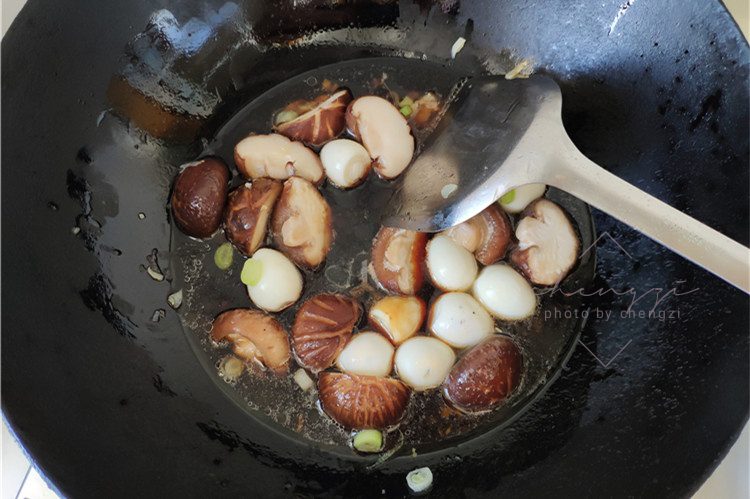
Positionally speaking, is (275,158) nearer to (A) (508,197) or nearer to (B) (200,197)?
(B) (200,197)

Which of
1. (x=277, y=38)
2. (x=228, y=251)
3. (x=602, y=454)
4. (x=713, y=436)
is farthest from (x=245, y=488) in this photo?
(x=277, y=38)

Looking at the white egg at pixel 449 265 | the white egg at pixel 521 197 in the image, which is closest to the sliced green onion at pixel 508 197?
the white egg at pixel 521 197

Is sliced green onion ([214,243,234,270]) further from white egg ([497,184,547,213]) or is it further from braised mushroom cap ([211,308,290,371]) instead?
white egg ([497,184,547,213])

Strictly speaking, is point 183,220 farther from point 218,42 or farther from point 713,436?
point 713,436

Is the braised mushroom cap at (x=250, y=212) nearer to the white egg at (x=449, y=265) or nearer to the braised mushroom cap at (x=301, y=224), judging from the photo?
the braised mushroom cap at (x=301, y=224)

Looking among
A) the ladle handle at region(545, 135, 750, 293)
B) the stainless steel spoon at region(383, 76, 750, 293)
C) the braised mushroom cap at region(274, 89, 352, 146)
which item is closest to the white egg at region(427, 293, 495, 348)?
the stainless steel spoon at region(383, 76, 750, 293)

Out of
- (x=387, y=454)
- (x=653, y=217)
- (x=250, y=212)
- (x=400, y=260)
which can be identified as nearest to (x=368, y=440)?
(x=387, y=454)
